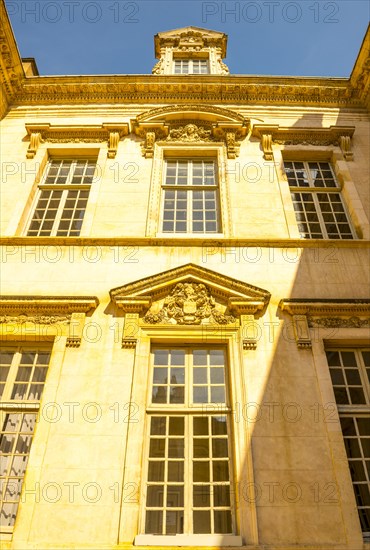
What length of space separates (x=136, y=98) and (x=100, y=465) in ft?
29.2

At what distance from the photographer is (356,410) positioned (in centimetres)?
573

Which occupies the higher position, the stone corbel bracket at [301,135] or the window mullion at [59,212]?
the stone corbel bracket at [301,135]

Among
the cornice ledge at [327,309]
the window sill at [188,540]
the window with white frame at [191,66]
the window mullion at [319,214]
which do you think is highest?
the window with white frame at [191,66]

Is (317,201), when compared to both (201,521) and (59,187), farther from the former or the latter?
(201,521)

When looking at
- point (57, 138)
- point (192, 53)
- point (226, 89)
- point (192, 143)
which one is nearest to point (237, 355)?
point (192, 143)

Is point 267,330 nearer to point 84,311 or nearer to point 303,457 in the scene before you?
point 303,457

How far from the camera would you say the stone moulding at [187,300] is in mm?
6441

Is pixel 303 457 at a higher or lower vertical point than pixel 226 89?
lower

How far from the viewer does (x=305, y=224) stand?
841 centimetres

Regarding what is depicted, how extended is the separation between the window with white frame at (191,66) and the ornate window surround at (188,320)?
28.6ft

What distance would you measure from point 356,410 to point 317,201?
15.0 ft

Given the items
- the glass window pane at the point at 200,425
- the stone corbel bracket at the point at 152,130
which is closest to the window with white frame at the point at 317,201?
the stone corbel bracket at the point at 152,130

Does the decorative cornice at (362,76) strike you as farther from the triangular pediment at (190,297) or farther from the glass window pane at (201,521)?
the glass window pane at (201,521)

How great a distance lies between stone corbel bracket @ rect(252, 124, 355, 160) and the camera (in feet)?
31.5
